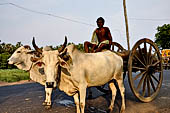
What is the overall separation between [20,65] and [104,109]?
2819 millimetres

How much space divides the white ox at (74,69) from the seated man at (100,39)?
2.24ft

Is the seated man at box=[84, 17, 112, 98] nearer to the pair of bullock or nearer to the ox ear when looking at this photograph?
the pair of bullock

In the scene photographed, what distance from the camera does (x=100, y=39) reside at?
5.45m

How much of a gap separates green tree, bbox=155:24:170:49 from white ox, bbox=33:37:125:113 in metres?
37.8

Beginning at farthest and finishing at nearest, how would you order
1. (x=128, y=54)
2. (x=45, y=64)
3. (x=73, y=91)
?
(x=128, y=54), (x=73, y=91), (x=45, y=64)

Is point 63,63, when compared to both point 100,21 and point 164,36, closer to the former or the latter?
point 100,21

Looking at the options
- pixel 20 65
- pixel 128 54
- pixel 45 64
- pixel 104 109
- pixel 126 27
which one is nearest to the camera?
pixel 45 64

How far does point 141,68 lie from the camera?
546 cm

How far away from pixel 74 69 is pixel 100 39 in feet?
6.01

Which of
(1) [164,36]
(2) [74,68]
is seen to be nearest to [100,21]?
(2) [74,68]

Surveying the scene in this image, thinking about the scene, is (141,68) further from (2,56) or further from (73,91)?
(2,56)

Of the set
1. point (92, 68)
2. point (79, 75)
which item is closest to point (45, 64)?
point (79, 75)

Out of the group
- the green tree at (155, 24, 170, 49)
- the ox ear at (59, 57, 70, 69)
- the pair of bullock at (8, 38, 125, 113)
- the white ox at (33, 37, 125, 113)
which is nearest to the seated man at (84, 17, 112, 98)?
the pair of bullock at (8, 38, 125, 113)

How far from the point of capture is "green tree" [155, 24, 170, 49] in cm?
3921
